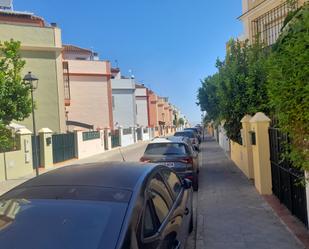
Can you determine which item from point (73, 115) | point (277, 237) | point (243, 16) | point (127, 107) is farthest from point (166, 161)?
point (127, 107)

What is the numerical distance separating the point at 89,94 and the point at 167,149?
34.4 meters

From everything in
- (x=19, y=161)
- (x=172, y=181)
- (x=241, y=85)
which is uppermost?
(x=241, y=85)

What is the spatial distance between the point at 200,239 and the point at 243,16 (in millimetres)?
15878

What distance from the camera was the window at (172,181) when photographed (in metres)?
5.02

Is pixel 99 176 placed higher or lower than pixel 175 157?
higher

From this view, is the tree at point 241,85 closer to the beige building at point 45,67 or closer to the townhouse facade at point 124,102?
the beige building at point 45,67

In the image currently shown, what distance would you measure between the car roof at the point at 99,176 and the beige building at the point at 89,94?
39517mm

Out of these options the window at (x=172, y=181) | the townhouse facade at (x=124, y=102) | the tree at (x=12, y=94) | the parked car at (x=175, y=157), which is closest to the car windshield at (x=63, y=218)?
the window at (x=172, y=181)

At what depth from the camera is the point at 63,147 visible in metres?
27.1

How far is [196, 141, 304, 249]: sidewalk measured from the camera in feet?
20.5

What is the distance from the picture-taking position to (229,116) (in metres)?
15.2

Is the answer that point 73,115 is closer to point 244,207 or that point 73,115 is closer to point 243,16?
point 243,16

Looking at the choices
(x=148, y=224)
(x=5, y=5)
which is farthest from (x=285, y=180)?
(x=5, y=5)

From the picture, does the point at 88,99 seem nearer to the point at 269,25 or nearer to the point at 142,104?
the point at 269,25
